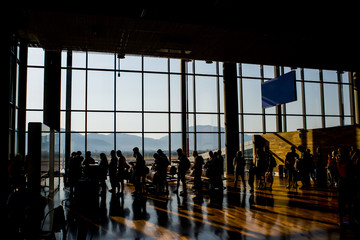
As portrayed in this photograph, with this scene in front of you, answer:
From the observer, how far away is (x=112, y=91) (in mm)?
14891

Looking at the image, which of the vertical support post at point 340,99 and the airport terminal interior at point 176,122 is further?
the vertical support post at point 340,99

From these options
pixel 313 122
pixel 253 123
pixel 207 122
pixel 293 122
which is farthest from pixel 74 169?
pixel 313 122

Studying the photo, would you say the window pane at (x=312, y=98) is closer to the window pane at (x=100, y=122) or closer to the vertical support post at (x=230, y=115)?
the vertical support post at (x=230, y=115)

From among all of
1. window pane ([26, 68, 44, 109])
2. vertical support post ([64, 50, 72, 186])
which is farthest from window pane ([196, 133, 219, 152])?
window pane ([26, 68, 44, 109])

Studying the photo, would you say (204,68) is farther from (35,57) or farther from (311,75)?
(35,57)

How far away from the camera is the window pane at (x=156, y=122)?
15.1 m

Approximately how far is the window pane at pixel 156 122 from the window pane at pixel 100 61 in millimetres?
3441

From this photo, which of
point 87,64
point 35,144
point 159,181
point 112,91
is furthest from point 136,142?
point 35,144

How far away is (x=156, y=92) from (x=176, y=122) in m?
2.07

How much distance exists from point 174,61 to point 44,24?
38.5ft

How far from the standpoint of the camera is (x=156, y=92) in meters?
15.5

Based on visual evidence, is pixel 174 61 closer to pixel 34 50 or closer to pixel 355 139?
pixel 34 50

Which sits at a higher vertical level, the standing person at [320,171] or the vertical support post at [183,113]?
the vertical support post at [183,113]

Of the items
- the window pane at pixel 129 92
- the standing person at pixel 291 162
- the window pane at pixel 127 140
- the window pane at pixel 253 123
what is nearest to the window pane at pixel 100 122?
the window pane at pixel 127 140
